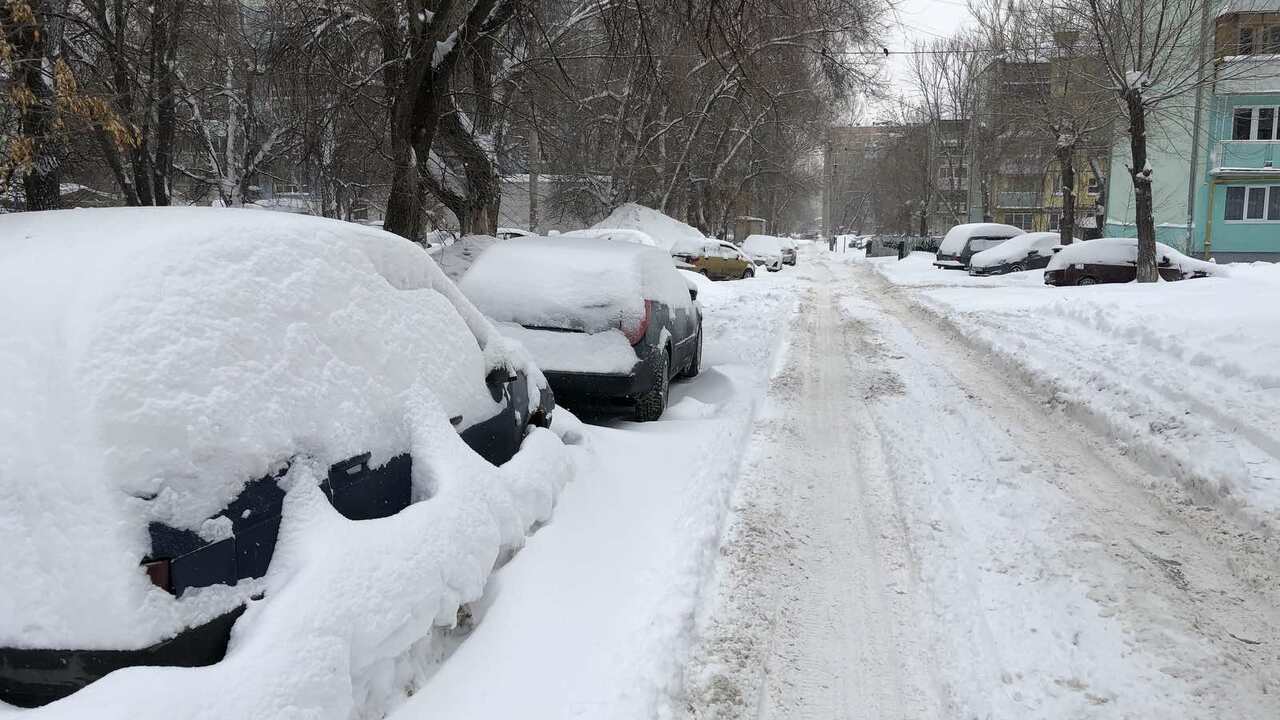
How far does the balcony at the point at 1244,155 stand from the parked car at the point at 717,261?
66.4 feet

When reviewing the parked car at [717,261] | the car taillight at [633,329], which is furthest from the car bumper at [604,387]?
the parked car at [717,261]

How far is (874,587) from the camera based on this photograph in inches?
167

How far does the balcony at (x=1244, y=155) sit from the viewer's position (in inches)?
1363

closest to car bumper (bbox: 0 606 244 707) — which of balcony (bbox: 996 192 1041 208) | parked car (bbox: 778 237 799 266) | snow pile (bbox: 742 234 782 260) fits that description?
snow pile (bbox: 742 234 782 260)

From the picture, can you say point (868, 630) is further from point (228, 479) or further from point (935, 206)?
point (935, 206)

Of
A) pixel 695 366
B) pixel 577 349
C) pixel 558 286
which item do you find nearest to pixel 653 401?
pixel 577 349

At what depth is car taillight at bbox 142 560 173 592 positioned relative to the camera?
7.66ft

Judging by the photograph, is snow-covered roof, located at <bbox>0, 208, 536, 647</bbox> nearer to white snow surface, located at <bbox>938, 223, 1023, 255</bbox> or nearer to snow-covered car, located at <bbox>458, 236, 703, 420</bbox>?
snow-covered car, located at <bbox>458, 236, 703, 420</bbox>

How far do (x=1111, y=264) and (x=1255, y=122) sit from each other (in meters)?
19.9

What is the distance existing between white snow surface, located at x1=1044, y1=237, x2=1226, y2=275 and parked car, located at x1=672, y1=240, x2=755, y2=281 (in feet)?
34.9

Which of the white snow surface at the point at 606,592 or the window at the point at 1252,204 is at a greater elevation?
the window at the point at 1252,204

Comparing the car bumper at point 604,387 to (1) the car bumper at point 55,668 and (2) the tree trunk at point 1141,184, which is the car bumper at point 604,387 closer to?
(1) the car bumper at point 55,668

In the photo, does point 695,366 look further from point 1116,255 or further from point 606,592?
point 1116,255

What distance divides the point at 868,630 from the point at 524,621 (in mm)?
1500
